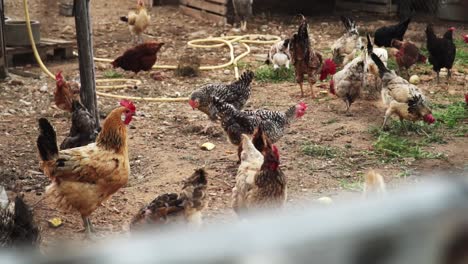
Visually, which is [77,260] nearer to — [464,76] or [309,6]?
[464,76]

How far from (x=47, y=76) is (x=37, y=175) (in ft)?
12.2

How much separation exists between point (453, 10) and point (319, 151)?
8.43 metres

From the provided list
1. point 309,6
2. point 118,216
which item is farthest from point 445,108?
point 309,6

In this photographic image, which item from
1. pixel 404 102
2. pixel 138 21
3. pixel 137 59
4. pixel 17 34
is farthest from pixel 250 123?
pixel 138 21

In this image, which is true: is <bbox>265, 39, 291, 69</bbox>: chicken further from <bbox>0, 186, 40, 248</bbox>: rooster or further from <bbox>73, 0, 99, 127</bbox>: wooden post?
<bbox>0, 186, 40, 248</bbox>: rooster

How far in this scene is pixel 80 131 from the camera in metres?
5.59

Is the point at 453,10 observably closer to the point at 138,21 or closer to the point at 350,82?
the point at 138,21

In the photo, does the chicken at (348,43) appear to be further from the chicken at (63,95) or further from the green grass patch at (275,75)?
the chicken at (63,95)

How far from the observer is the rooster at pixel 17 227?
368cm

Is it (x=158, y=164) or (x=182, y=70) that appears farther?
(x=182, y=70)

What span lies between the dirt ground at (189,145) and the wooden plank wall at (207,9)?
6.49 ft

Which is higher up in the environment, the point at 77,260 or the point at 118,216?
the point at 77,260

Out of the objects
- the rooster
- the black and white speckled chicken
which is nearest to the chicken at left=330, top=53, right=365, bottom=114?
the black and white speckled chicken

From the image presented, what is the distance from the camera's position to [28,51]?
963 centimetres
